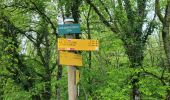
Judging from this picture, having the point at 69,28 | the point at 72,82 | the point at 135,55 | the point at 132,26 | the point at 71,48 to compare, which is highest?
the point at 132,26

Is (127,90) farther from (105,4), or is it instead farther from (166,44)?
(105,4)

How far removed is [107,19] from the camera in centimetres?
1416

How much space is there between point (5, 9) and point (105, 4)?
3.88m

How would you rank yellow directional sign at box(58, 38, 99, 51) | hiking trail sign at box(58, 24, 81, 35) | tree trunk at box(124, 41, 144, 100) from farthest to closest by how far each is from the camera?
tree trunk at box(124, 41, 144, 100) < hiking trail sign at box(58, 24, 81, 35) < yellow directional sign at box(58, 38, 99, 51)

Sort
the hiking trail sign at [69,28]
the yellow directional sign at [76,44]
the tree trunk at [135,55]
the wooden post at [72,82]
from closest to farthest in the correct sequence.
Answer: the yellow directional sign at [76,44] < the hiking trail sign at [69,28] < the wooden post at [72,82] < the tree trunk at [135,55]

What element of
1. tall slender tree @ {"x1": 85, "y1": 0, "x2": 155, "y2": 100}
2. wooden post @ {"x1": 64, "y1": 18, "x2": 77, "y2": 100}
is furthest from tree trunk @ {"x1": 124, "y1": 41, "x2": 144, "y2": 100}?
wooden post @ {"x1": 64, "y1": 18, "x2": 77, "y2": 100}

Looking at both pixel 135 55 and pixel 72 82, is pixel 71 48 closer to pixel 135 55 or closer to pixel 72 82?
pixel 72 82

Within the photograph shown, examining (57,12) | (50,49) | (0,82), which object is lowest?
(0,82)

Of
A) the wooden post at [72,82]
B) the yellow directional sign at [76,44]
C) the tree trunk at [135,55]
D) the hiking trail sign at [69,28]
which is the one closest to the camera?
the yellow directional sign at [76,44]

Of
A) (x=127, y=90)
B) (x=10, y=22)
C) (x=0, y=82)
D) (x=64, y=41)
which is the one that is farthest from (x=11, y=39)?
(x=64, y=41)

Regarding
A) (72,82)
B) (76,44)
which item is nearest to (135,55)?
(72,82)

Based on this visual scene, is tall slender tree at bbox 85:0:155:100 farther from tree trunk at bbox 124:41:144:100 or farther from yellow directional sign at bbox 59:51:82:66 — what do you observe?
yellow directional sign at bbox 59:51:82:66

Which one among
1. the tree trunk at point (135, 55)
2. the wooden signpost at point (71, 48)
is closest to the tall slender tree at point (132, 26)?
the tree trunk at point (135, 55)

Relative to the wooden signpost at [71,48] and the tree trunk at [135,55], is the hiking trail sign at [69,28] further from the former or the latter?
the tree trunk at [135,55]
